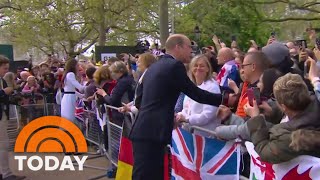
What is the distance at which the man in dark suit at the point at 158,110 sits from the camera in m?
5.18

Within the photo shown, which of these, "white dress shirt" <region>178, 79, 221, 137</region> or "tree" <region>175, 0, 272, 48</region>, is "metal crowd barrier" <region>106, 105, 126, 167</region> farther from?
"tree" <region>175, 0, 272, 48</region>

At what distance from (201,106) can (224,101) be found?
12.3 inches

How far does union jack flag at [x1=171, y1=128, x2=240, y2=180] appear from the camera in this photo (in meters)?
4.44

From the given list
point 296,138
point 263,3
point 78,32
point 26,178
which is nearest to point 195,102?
point 296,138

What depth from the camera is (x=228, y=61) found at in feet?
23.3

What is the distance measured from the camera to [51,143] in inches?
406

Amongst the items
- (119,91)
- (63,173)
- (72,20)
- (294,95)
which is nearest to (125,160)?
(119,91)

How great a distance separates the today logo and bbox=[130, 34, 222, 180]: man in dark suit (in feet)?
12.5

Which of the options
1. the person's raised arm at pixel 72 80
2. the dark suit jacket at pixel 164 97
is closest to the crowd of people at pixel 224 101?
the dark suit jacket at pixel 164 97

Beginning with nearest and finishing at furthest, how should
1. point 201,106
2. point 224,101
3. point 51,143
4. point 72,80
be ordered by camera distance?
point 224,101, point 201,106, point 72,80, point 51,143

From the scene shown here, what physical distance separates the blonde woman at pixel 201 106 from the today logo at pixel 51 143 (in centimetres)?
378

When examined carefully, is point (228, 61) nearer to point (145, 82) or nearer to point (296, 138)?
point (145, 82)

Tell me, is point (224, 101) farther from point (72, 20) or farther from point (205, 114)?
point (72, 20)

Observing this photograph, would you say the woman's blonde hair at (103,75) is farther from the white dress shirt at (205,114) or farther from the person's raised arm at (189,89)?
the person's raised arm at (189,89)
